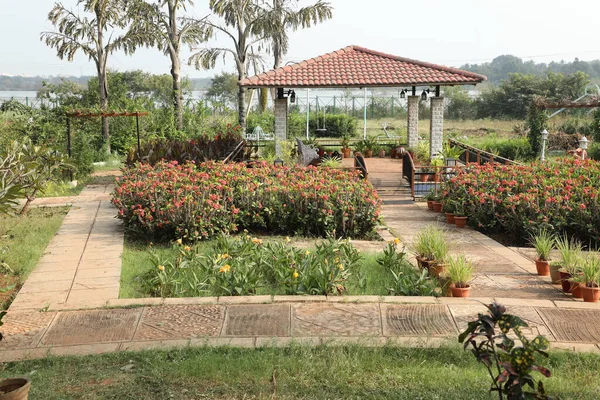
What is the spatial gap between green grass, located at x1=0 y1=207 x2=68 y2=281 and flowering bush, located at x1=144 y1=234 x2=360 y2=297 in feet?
5.42

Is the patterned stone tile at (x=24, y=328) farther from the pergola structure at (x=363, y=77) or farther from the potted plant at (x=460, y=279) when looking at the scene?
the pergola structure at (x=363, y=77)

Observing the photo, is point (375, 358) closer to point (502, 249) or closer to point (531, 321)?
point (531, 321)

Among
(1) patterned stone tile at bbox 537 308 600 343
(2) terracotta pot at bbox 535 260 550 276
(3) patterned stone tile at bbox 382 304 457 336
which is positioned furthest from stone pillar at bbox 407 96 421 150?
(3) patterned stone tile at bbox 382 304 457 336

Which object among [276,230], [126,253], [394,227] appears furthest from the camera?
[394,227]

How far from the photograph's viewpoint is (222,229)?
9.21 m

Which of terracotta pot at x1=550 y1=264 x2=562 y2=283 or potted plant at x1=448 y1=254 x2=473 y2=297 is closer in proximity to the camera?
potted plant at x1=448 y1=254 x2=473 y2=297

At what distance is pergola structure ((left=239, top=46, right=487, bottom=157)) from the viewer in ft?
53.3

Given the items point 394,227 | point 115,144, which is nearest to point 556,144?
point 115,144

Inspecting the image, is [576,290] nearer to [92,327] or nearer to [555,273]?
[555,273]

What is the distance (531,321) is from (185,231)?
4627mm

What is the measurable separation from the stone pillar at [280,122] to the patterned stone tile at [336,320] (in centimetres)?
1085

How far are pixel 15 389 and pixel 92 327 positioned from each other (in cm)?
208

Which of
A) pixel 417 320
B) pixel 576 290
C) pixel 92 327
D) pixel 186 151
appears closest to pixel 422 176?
pixel 186 151

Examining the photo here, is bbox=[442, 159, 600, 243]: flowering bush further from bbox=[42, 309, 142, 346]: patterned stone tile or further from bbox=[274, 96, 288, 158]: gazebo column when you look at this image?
bbox=[42, 309, 142, 346]: patterned stone tile
